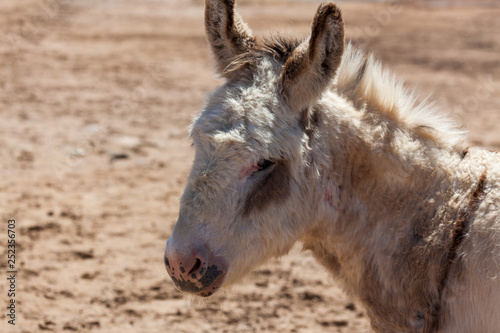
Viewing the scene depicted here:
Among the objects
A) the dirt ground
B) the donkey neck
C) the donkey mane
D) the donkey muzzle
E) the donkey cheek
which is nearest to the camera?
the donkey muzzle

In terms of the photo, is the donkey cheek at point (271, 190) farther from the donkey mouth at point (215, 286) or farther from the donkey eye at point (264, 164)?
the donkey mouth at point (215, 286)

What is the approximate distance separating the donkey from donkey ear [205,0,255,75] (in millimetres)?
13

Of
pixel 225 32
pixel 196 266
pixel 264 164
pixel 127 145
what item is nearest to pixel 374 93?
pixel 264 164

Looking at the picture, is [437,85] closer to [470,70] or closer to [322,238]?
[470,70]

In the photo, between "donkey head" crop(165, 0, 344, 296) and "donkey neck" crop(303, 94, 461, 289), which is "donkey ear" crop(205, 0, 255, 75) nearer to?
"donkey head" crop(165, 0, 344, 296)

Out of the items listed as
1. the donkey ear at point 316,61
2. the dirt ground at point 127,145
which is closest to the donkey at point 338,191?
the donkey ear at point 316,61

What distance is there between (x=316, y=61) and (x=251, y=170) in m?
0.65

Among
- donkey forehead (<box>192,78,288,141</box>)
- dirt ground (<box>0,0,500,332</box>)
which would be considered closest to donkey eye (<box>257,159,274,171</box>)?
donkey forehead (<box>192,78,288,141</box>)

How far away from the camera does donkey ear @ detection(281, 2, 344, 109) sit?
8.36 ft

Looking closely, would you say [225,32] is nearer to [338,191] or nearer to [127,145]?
[338,191]

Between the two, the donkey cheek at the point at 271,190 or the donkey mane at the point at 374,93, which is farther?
the donkey mane at the point at 374,93

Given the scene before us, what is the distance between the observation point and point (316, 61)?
2.63 meters

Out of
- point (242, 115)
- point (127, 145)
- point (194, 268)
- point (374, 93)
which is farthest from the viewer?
point (127, 145)

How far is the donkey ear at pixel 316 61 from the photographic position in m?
2.55
